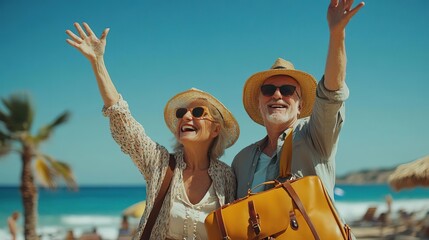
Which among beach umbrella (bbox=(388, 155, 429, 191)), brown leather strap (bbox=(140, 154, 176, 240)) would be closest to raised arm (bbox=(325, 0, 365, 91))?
brown leather strap (bbox=(140, 154, 176, 240))

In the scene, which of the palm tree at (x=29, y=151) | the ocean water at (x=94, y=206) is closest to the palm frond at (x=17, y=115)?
the palm tree at (x=29, y=151)

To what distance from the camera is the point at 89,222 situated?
3700 centimetres

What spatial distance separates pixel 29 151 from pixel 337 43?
1039cm

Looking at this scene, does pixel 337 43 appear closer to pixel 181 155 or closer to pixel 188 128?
pixel 188 128

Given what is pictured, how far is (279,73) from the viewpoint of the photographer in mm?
3109

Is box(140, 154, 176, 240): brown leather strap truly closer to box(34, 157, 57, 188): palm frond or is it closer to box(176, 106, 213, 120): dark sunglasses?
box(176, 106, 213, 120): dark sunglasses

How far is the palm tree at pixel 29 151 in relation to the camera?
11.1 metres

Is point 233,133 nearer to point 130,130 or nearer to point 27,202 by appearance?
point 130,130

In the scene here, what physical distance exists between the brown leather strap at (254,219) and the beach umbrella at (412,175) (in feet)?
23.0

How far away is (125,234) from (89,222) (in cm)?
2537

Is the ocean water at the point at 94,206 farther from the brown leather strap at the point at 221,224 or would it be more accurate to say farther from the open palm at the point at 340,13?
the open palm at the point at 340,13

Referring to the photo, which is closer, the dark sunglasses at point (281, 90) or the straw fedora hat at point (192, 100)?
the dark sunglasses at point (281, 90)

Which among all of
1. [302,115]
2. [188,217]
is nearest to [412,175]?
[302,115]

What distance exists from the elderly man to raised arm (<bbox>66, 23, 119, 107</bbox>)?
3.09ft
